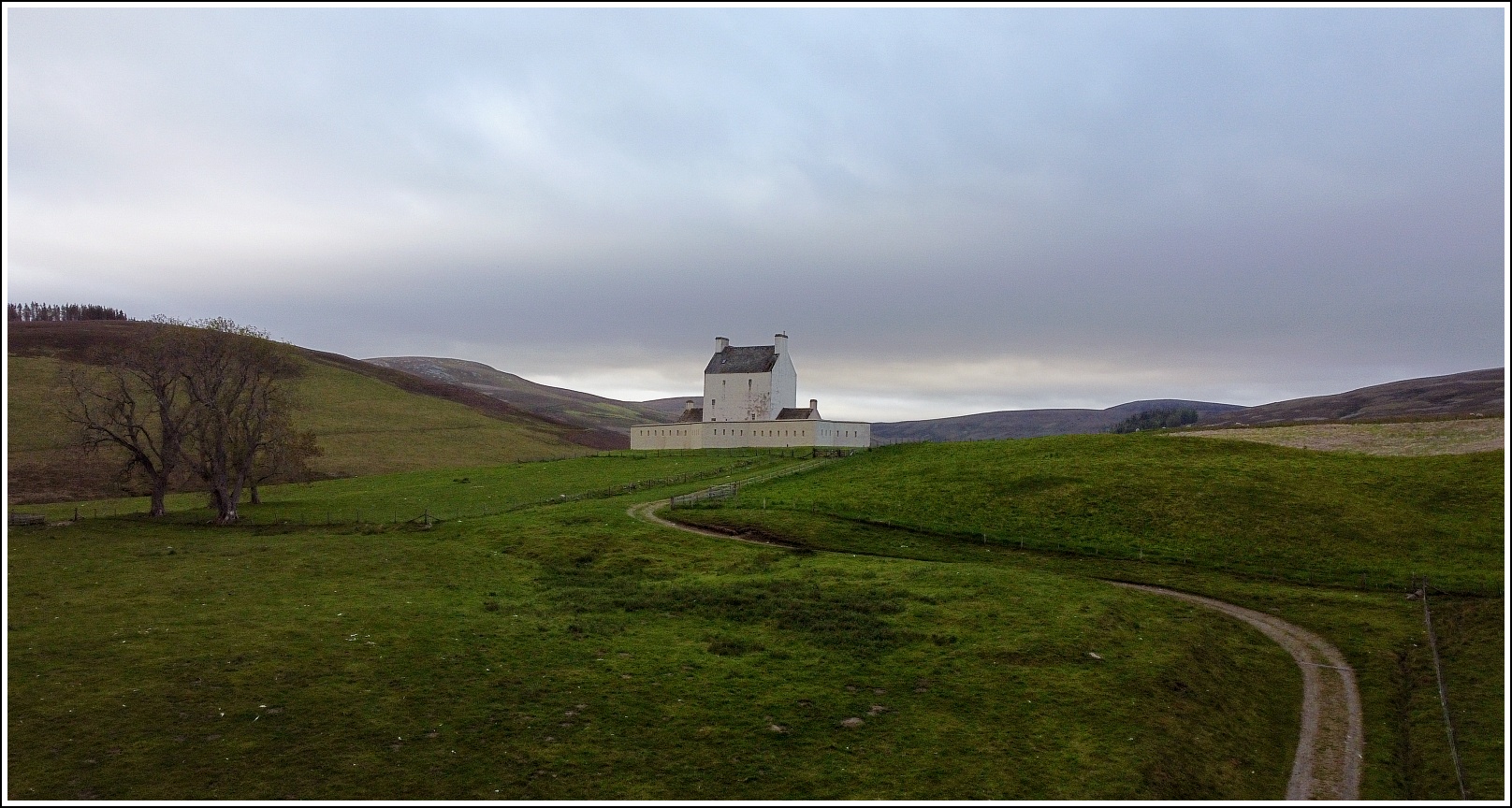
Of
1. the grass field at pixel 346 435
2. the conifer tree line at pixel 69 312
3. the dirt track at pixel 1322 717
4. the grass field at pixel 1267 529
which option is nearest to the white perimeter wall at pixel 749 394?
the grass field at pixel 346 435

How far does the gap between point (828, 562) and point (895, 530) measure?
9.31m

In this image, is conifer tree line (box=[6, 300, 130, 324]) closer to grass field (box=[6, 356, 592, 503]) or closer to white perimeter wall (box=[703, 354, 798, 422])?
grass field (box=[6, 356, 592, 503])

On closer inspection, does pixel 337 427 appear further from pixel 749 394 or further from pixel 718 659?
pixel 718 659

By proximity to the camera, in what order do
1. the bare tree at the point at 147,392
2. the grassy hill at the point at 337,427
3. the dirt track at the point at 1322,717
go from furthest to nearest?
1. the grassy hill at the point at 337,427
2. the bare tree at the point at 147,392
3. the dirt track at the point at 1322,717

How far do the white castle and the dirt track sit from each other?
Answer: 55.6m

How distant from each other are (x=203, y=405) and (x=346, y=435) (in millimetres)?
58964

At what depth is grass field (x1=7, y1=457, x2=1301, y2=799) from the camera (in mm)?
17953

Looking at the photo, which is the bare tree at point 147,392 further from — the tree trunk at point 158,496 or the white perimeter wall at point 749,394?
the white perimeter wall at point 749,394

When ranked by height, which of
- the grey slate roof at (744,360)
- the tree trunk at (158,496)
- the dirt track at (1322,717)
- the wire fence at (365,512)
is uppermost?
the grey slate roof at (744,360)

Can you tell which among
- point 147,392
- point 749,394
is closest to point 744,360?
point 749,394

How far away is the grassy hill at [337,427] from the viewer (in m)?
74.1

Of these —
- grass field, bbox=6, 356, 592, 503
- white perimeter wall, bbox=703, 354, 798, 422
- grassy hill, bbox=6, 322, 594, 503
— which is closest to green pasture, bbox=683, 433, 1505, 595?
white perimeter wall, bbox=703, 354, 798, 422

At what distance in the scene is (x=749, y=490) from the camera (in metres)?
57.7

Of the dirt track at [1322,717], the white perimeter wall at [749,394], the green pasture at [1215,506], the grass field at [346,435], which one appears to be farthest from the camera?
the white perimeter wall at [749,394]
